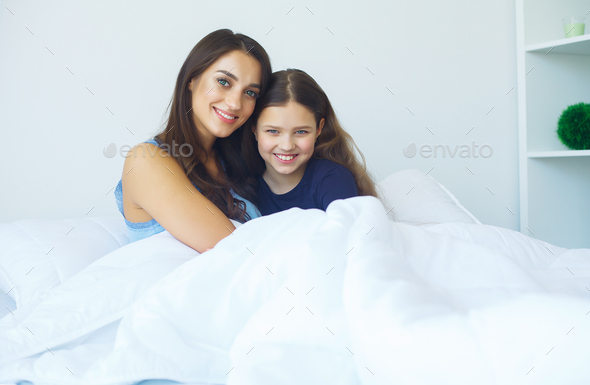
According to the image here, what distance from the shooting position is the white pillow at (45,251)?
85 centimetres

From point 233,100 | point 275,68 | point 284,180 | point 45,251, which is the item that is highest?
point 275,68

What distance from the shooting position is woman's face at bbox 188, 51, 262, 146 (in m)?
1.08

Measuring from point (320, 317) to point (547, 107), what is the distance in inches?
75.8

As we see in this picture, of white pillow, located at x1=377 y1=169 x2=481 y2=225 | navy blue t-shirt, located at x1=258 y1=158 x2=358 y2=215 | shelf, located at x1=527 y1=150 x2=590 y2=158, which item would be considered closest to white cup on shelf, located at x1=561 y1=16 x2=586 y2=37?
shelf, located at x1=527 y1=150 x2=590 y2=158

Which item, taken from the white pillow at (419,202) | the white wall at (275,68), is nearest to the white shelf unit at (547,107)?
the white wall at (275,68)

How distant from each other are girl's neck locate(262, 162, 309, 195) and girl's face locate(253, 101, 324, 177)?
0.19 feet

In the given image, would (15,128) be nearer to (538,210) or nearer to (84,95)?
(84,95)

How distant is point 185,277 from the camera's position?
1.79 ft

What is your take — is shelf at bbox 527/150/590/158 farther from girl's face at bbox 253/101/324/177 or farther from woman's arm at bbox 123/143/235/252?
woman's arm at bbox 123/143/235/252

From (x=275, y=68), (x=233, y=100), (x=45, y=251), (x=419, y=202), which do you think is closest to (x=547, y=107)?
(x=419, y=202)

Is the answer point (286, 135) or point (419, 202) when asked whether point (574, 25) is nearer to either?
point (419, 202)

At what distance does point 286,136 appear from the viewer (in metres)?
Answer: 1.18

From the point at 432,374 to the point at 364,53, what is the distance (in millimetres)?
1547

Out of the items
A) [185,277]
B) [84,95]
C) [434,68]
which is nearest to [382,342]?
[185,277]
